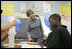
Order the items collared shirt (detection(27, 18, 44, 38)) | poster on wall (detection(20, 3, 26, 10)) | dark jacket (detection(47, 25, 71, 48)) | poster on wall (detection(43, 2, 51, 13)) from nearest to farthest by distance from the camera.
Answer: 1. dark jacket (detection(47, 25, 71, 48))
2. collared shirt (detection(27, 18, 44, 38))
3. poster on wall (detection(43, 2, 51, 13))
4. poster on wall (detection(20, 3, 26, 10))

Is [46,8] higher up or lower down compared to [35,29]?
higher up

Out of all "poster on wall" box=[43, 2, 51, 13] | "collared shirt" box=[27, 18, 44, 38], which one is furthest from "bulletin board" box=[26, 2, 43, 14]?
"collared shirt" box=[27, 18, 44, 38]

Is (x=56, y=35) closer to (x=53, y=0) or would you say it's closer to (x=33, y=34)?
(x=33, y=34)

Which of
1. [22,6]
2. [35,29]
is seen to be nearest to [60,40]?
[35,29]

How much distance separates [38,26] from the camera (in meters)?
3.16

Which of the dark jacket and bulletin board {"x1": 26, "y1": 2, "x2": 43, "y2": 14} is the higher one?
bulletin board {"x1": 26, "y1": 2, "x2": 43, "y2": 14}

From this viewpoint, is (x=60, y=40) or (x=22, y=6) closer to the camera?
(x=60, y=40)

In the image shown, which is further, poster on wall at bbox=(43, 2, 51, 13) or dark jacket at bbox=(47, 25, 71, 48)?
poster on wall at bbox=(43, 2, 51, 13)

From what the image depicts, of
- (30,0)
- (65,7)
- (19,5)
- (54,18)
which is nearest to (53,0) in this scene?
(30,0)

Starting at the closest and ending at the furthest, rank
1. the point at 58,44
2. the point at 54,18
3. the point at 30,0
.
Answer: the point at 58,44
the point at 54,18
the point at 30,0

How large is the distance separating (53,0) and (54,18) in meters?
3.18

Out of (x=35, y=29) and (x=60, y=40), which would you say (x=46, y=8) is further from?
(x=60, y=40)

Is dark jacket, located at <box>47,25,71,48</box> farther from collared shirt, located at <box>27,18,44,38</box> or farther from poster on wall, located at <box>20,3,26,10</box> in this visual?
poster on wall, located at <box>20,3,26,10</box>

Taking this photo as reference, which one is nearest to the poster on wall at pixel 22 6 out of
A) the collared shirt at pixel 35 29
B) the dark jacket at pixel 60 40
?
the collared shirt at pixel 35 29
